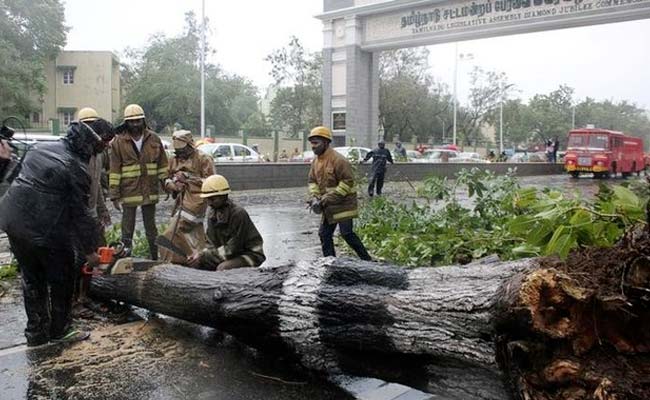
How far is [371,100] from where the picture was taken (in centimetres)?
2933

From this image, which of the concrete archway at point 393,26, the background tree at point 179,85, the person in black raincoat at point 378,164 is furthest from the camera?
the background tree at point 179,85

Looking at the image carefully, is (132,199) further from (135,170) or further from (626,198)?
(626,198)

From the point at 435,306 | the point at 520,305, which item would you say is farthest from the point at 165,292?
the point at 520,305

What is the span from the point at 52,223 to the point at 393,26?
2539 cm

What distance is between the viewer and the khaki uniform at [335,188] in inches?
242

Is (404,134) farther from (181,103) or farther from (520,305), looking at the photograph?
(520,305)

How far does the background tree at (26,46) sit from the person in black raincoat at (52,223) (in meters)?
31.4

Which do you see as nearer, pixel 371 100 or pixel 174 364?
pixel 174 364

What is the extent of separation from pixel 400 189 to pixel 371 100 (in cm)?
1111

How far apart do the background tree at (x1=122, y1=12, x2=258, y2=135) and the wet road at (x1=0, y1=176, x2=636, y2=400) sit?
39.0 metres

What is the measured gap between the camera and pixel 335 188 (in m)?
6.18

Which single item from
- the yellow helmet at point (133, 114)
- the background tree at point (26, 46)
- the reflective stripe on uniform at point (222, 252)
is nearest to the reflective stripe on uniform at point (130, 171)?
the yellow helmet at point (133, 114)

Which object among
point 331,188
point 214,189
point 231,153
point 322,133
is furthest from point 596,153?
point 214,189

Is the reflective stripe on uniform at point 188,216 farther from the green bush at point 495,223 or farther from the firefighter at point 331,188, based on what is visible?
the green bush at point 495,223
